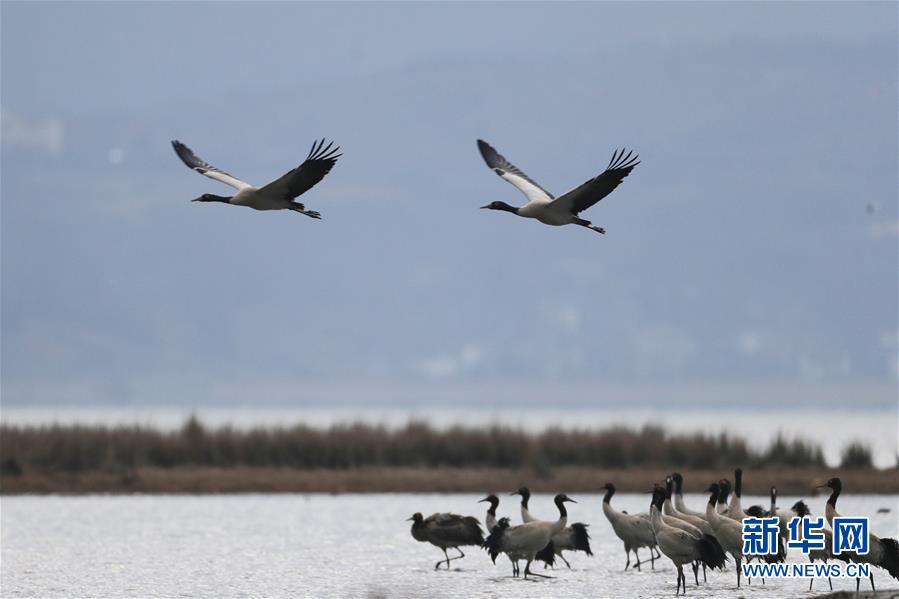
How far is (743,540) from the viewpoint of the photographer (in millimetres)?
16438

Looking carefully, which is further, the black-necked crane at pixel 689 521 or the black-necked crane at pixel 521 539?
the black-necked crane at pixel 521 539

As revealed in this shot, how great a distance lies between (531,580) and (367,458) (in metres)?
15.1

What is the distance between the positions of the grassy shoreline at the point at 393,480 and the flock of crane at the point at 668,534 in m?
10.6

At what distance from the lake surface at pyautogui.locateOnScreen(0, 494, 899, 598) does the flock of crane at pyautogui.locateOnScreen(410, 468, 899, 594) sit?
33cm

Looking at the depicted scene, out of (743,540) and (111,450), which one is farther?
(111,450)

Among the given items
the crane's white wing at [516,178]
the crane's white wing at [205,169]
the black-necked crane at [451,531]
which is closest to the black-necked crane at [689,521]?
the black-necked crane at [451,531]

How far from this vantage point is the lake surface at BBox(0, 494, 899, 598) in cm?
1641

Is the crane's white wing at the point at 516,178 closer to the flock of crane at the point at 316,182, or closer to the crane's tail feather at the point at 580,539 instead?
the flock of crane at the point at 316,182

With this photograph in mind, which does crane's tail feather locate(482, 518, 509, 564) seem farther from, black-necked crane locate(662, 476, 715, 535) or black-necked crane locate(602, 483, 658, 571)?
black-necked crane locate(662, 476, 715, 535)

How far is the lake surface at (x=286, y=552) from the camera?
1641cm

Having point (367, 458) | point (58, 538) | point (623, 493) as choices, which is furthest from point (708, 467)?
point (58, 538)

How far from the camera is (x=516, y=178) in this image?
1786cm

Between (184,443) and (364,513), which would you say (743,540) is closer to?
(364,513)

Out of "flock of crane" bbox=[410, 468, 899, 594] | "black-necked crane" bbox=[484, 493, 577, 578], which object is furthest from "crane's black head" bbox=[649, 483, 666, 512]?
"black-necked crane" bbox=[484, 493, 577, 578]
